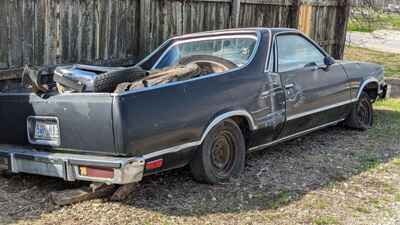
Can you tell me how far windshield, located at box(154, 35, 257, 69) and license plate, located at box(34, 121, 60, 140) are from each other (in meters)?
1.98

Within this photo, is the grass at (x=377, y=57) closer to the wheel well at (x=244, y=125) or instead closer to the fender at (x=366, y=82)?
the fender at (x=366, y=82)

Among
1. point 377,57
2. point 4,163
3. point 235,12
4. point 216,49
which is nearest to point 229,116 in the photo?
point 216,49

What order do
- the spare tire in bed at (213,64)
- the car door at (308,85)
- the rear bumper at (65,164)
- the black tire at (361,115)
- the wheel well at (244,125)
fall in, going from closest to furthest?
the rear bumper at (65,164), the wheel well at (244,125), the spare tire in bed at (213,64), the car door at (308,85), the black tire at (361,115)

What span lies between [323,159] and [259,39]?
1.62 m

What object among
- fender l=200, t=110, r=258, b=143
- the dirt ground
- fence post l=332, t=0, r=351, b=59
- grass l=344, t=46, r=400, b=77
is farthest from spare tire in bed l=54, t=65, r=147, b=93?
grass l=344, t=46, r=400, b=77

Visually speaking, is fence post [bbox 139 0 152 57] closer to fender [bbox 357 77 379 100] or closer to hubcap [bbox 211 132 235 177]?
hubcap [bbox 211 132 235 177]

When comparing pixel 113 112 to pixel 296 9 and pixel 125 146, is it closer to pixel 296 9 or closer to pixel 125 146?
pixel 125 146

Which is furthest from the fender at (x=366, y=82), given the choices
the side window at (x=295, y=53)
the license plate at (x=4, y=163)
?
the license plate at (x=4, y=163)

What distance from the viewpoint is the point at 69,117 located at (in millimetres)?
4750

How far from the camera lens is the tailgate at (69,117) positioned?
4547mm

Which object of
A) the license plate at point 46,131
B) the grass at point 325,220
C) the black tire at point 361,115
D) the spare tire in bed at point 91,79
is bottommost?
the grass at point 325,220

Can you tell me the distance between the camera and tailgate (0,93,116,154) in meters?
4.55

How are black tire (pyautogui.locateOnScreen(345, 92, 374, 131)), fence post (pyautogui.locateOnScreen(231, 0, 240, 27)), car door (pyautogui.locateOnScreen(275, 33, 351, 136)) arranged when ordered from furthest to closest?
fence post (pyautogui.locateOnScreen(231, 0, 240, 27))
black tire (pyautogui.locateOnScreen(345, 92, 374, 131))
car door (pyautogui.locateOnScreen(275, 33, 351, 136))

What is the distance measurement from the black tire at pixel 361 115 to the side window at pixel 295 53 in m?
1.18
